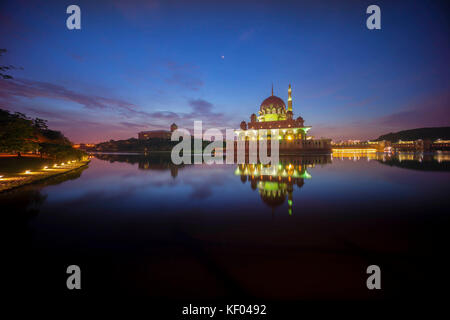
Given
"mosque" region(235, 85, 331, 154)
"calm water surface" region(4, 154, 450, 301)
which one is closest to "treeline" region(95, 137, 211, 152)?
"mosque" region(235, 85, 331, 154)

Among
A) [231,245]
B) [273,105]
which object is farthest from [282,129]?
[231,245]

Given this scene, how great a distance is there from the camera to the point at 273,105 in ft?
229

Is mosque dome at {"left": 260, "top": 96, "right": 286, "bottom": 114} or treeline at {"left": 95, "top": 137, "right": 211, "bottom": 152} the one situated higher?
mosque dome at {"left": 260, "top": 96, "right": 286, "bottom": 114}

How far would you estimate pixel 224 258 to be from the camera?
420cm

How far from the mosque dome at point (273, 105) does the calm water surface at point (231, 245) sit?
6425 cm

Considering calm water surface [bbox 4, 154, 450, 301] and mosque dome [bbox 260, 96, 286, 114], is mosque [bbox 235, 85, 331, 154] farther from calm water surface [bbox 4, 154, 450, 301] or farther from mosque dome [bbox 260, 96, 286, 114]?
calm water surface [bbox 4, 154, 450, 301]

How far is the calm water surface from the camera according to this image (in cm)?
339

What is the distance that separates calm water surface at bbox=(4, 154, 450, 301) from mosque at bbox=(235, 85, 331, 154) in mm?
49525

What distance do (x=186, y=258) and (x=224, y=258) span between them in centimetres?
82

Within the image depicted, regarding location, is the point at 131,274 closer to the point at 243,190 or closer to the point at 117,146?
the point at 243,190

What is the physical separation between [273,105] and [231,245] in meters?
70.6
